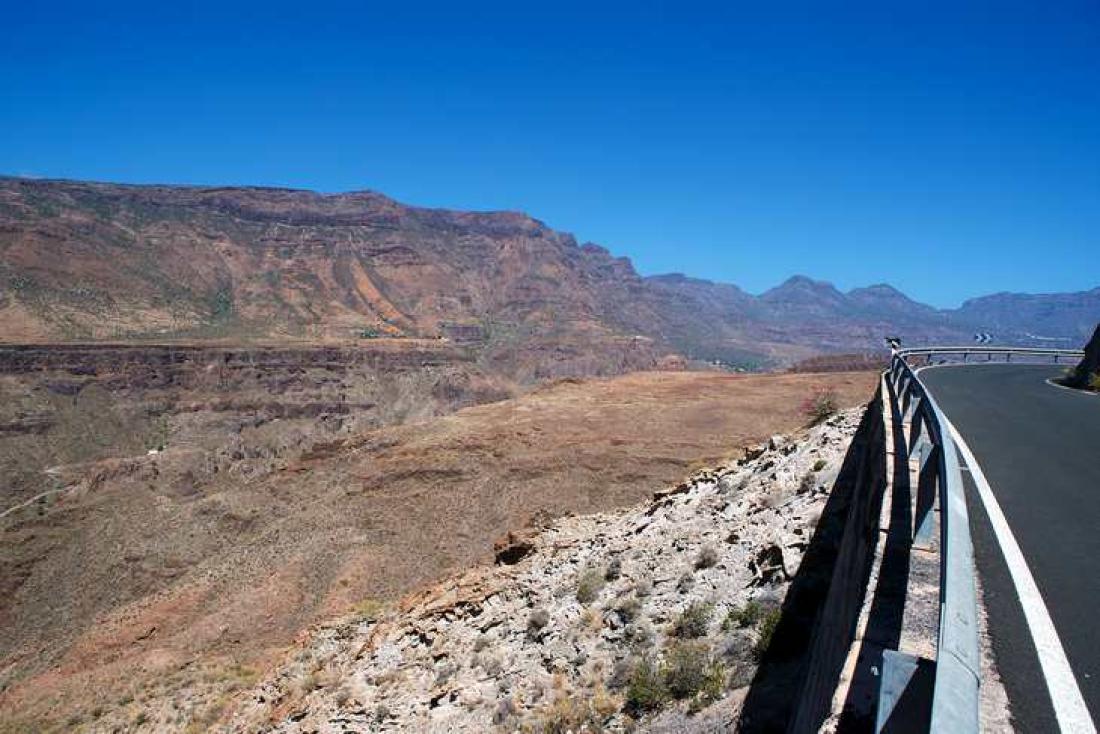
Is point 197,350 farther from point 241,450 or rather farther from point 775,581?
point 775,581

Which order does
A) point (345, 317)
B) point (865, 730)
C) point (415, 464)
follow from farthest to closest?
point (345, 317), point (415, 464), point (865, 730)

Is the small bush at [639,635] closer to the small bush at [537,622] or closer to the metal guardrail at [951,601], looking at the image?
the small bush at [537,622]

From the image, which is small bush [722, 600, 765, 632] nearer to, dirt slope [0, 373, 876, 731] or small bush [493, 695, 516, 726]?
small bush [493, 695, 516, 726]

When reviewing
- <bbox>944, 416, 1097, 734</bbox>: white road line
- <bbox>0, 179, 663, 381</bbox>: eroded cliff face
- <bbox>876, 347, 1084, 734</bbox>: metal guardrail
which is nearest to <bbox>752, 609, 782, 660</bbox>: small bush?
<bbox>944, 416, 1097, 734</bbox>: white road line

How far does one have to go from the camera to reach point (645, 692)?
868 centimetres

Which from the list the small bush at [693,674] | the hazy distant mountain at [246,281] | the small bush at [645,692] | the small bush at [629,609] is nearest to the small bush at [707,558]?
the small bush at [629,609]

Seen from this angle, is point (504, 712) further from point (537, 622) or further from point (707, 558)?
point (707, 558)

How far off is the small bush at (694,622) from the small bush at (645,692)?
82 centimetres

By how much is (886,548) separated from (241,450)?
77672 mm

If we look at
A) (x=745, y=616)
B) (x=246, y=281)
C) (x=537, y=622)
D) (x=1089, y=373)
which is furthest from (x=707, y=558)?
(x=246, y=281)

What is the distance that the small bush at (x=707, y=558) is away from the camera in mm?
11750

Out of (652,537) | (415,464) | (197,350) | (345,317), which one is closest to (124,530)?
(415,464)

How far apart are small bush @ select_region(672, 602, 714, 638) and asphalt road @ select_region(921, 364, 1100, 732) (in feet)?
13.3

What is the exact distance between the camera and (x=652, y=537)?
15.7 meters
